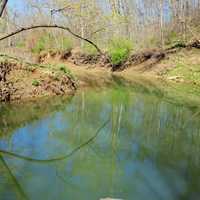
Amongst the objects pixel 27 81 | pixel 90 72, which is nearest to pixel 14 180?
pixel 27 81

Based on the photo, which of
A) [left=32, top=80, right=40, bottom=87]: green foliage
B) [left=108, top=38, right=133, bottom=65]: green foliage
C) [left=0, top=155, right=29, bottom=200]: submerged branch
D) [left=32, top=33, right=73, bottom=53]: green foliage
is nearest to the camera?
[left=0, top=155, right=29, bottom=200]: submerged branch

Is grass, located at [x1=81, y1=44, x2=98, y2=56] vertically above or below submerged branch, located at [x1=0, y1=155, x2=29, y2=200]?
above

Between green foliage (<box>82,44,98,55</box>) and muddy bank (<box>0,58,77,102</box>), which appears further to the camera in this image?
green foliage (<box>82,44,98,55</box>)

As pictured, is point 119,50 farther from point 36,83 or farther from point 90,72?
point 36,83

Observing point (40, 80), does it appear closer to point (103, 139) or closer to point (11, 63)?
point (11, 63)

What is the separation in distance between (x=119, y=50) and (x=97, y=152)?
1122 inches

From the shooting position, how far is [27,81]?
669 inches

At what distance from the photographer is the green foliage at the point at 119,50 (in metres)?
37.8

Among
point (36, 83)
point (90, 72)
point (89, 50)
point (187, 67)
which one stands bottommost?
point (90, 72)

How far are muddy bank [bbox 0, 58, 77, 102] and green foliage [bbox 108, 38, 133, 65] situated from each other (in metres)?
18.8

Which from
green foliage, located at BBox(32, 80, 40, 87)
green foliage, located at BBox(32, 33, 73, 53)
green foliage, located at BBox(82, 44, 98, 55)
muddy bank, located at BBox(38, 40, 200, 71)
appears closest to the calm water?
green foliage, located at BBox(32, 80, 40, 87)

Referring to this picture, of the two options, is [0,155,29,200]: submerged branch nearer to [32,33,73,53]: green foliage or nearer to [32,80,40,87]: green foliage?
[32,80,40,87]: green foliage

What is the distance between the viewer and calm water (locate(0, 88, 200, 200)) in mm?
7691

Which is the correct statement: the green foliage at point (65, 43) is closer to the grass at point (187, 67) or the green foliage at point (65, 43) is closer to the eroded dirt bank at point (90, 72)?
the eroded dirt bank at point (90, 72)
